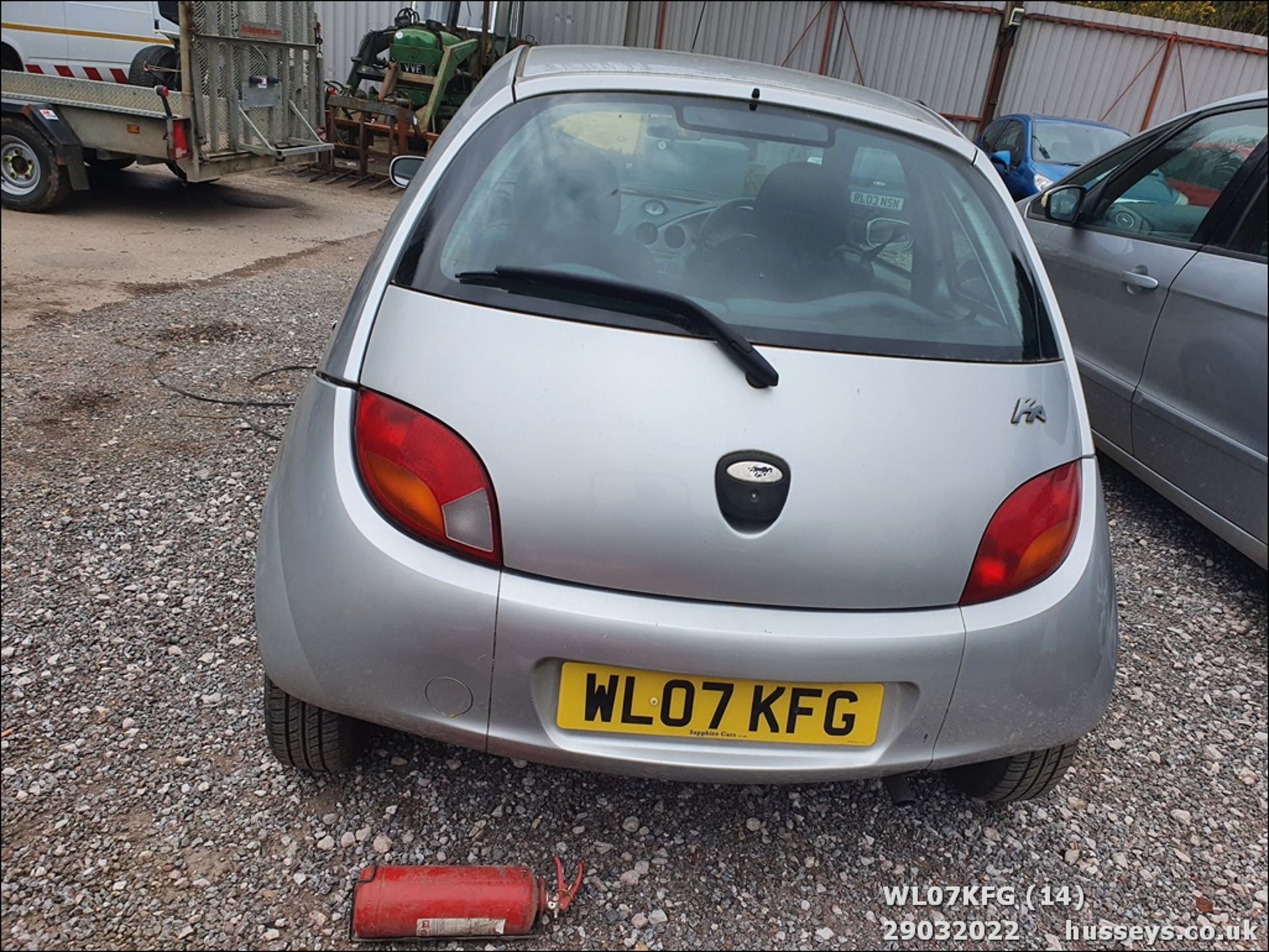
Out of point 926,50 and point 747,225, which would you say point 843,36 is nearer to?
point 926,50

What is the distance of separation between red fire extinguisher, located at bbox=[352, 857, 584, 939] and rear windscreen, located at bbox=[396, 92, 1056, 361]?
106cm

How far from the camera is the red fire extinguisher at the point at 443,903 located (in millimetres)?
1610

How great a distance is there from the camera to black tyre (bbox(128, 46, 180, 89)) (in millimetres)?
7973

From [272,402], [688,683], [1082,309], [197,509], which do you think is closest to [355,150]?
[272,402]

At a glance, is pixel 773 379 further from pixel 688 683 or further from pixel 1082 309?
pixel 1082 309

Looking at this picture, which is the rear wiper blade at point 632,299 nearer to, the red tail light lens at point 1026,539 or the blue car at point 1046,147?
the red tail light lens at point 1026,539

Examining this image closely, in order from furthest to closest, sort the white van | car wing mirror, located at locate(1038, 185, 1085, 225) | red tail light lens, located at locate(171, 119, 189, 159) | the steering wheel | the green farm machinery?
the green farm machinery, the white van, red tail light lens, located at locate(171, 119, 189, 159), car wing mirror, located at locate(1038, 185, 1085, 225), the steering wheel

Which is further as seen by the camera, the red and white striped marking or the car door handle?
the red and white striped marking

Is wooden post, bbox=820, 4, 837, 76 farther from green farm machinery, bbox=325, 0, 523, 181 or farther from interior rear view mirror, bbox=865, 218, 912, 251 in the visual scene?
interior rear view mirror, bbox=865, 218, 912, 251

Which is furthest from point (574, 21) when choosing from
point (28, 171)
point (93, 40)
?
point (28, 171)

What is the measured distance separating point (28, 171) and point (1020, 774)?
28.5ft

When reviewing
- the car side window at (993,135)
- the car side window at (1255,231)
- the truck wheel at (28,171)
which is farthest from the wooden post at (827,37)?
the car side window at (1255,231)

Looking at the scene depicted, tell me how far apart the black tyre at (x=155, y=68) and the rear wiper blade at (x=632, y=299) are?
791 cm

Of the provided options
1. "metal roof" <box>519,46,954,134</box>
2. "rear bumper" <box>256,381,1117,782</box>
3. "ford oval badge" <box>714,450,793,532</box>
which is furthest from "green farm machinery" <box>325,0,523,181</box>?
"ford oval badge" <box>714,450,793,532</box>
